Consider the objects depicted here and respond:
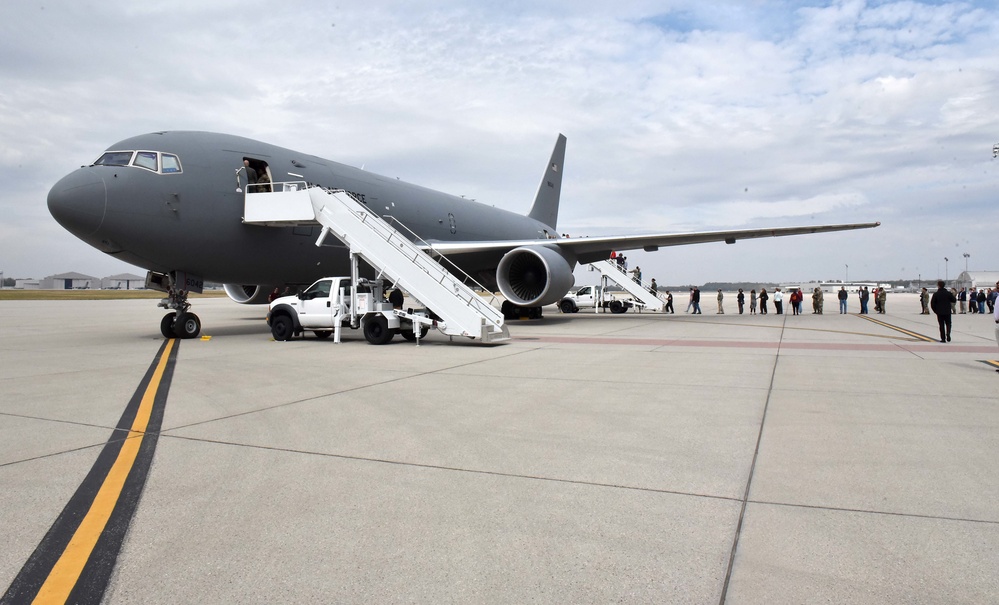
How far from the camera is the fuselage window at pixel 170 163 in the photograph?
40.4ft

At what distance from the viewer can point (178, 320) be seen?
13.8 m

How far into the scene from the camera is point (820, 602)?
7.88 feet

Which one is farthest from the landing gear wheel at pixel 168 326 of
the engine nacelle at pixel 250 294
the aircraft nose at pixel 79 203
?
the engine nacelle at pixel 250 294

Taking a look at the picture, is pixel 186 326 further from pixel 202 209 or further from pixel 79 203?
pixel 79 203

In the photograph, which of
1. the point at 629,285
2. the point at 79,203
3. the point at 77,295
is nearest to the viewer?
the point at 79,203

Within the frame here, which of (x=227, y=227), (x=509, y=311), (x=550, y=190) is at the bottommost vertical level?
(x=509, y=311)

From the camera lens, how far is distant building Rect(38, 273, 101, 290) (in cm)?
13400

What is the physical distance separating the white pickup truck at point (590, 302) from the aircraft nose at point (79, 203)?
23.0m

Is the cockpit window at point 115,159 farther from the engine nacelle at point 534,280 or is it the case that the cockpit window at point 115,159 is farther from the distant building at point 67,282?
the distant building at point 67,282

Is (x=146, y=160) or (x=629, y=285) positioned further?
(x=629, y=285)

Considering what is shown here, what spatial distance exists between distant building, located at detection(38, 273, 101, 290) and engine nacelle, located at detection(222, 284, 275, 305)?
13812 cm

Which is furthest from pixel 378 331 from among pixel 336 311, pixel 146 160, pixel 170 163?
pixel 146 160

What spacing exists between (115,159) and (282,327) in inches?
178

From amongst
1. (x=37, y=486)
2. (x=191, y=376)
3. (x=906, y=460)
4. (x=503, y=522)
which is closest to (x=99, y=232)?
(x=191, y=376)
